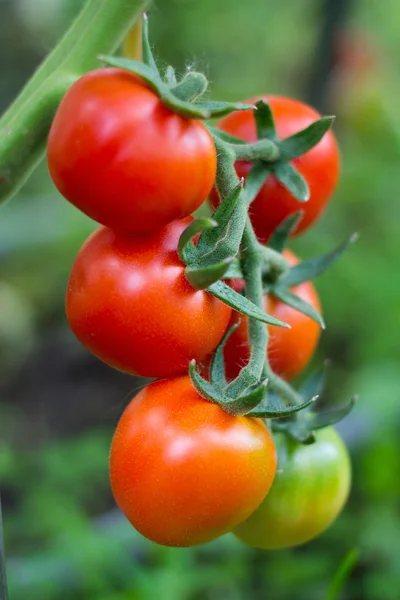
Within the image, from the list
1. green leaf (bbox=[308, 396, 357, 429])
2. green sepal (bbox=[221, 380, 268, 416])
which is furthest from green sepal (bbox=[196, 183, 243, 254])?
green leaf (bbox=[308, 396, 357, 429])

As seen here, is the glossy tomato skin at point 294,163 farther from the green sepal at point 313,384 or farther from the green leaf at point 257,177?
the green sepal at point 313,384

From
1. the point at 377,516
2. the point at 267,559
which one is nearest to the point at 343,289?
the point at 377,516

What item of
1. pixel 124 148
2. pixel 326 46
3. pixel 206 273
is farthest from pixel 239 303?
pixel 326 46

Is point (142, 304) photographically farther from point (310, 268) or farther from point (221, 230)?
point (310, 268)

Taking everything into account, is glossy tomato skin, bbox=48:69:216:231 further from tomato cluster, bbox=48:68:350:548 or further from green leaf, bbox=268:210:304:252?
green leaf, bbox=268:210:304:252

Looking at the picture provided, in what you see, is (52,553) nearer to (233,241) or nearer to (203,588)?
(203,588)

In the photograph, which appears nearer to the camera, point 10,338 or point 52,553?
point 52,553
